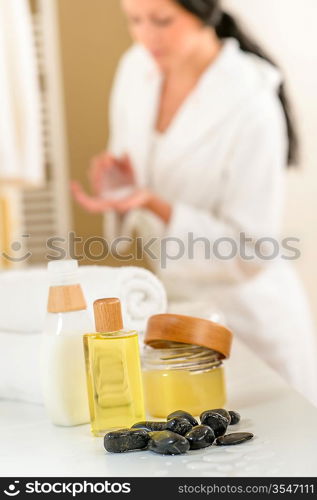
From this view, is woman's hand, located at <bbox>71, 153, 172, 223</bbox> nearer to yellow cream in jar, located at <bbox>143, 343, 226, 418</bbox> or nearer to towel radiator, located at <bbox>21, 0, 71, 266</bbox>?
towel radiator, located at <bbox>21, 0, 71, 266</bbox>

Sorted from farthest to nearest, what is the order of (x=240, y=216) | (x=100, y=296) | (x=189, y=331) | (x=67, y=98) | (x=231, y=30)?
1. (x=67, y=98)
2. (x=231, y=30)
3. (x=240, y=216)
4. (x=100, y=296)
5. (x=189, y=331)

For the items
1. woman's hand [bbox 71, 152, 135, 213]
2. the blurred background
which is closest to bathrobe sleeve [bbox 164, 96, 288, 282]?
woman's hand [bbox 71, 152, 135, 213]

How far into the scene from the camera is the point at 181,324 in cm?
75

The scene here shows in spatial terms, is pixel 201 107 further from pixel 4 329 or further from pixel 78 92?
pixel 4 329

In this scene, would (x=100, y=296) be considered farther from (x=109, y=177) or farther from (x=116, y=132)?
(x=116, y=132)

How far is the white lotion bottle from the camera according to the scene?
0.74 m

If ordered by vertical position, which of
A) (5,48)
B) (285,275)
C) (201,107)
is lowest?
(285,275)

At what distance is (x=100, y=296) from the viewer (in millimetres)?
871

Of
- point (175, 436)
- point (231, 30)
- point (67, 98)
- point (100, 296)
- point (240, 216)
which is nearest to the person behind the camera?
point (175, 436)

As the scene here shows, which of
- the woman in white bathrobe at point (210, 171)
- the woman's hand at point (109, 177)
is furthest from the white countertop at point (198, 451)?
the woman's hand at point (109, 177)

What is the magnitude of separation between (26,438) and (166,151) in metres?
1.47

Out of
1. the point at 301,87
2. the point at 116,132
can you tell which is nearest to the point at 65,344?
the point at 116,132

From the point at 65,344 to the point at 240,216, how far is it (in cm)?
125
